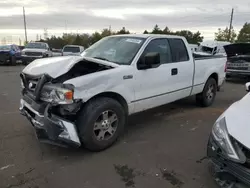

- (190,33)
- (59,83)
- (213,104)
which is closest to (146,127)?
(59,83)

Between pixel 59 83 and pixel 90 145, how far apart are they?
3.30ft

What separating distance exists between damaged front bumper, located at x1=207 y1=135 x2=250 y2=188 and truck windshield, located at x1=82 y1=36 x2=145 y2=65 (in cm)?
222

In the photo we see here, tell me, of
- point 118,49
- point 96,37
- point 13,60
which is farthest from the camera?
point 96,37

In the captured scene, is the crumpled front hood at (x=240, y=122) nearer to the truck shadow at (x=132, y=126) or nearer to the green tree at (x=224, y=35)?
the truck shadow at (x=132, y=126)

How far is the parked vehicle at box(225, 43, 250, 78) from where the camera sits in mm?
11195

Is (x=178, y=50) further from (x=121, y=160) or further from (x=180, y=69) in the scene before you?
(x=121, y=160)

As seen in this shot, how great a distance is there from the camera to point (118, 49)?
4852 millimetres

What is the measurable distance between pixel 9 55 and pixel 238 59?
15.2 m

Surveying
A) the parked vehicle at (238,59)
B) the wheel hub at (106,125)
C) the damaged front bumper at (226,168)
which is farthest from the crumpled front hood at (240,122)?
the parked vehicle at (238,59)

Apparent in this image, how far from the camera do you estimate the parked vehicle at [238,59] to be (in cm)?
1120

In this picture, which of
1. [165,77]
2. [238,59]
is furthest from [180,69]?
[238,59]

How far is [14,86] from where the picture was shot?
31.2 ft

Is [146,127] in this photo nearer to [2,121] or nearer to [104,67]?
[104,67]

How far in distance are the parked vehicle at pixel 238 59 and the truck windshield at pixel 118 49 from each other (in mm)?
7950
